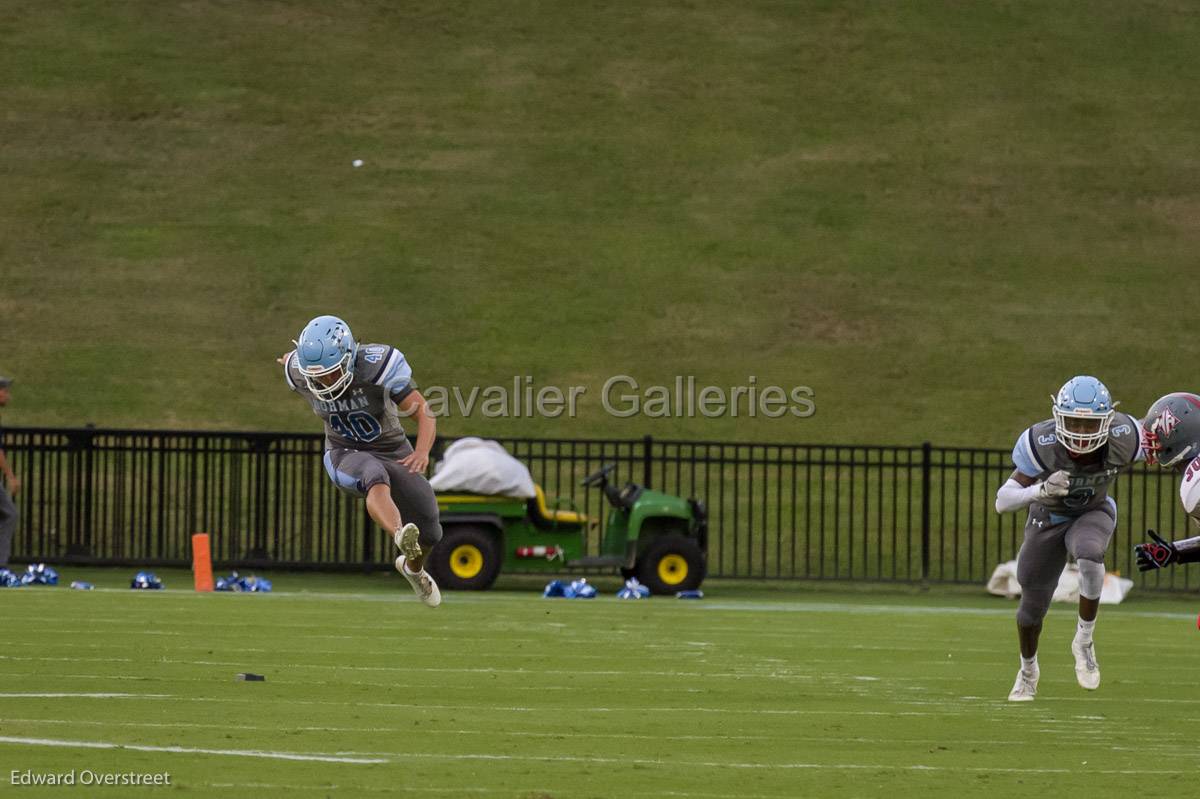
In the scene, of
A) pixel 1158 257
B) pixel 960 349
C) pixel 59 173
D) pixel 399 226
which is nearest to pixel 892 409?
pixel 960 349

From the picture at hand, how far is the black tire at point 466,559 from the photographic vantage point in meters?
19.3

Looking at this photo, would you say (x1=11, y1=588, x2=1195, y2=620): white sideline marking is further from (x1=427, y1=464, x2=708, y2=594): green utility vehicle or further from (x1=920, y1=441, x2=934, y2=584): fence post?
(x1=920, y1=441, x2=934, y2=584): fence post

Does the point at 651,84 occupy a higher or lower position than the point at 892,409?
higher

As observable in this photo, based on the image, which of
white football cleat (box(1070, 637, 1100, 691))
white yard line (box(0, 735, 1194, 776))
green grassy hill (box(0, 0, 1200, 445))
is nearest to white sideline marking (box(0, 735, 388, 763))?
white yard line (box(0, 735, 1194, 776))

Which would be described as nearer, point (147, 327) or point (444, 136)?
point (147, 327)

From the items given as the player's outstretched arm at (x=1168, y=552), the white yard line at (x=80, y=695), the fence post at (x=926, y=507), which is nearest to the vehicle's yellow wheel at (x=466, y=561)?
the fence post at (x=926, y=507)

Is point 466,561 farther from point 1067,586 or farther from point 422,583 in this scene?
point 422,583

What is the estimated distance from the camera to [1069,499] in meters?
10.9

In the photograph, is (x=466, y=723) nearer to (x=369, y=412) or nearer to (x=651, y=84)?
(x=369, y=412)

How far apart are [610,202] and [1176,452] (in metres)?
25.7

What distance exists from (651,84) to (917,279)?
9104 mm

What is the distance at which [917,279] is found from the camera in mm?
34031

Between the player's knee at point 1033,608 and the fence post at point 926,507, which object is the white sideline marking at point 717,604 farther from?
the player's knee at point 1033,608

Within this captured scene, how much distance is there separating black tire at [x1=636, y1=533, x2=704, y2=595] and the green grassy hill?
918cm
